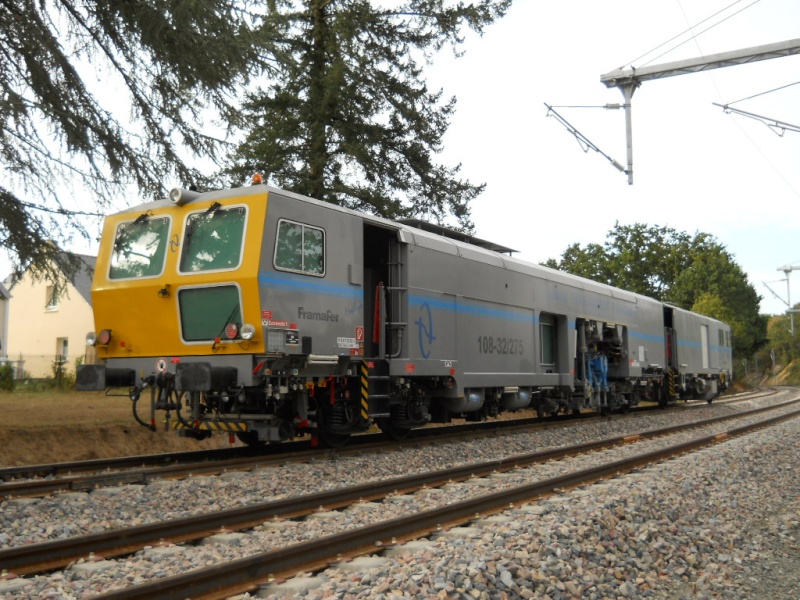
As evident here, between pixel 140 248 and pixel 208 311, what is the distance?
1626 millimetres

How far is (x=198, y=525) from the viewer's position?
627cm

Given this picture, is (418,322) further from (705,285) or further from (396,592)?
(705,285)

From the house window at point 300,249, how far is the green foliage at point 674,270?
49.5 metres

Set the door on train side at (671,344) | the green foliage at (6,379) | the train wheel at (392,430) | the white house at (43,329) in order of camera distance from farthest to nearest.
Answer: the white house at (43,329), the door on train side at (671,344), the green foliage at (6,379), the train wheel at (392,430)

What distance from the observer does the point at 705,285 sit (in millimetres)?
58469

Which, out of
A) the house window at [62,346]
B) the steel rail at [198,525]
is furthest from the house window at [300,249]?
the house window at [62,346]

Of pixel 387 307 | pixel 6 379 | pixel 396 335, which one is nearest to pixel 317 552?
pixel 396 335

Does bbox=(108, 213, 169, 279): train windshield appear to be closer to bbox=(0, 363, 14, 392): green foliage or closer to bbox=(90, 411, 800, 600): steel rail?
bbox=(90, 411, 800, 600): steel rail

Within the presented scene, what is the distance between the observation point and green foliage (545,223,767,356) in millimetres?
58438

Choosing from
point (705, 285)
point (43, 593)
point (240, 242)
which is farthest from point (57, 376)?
point (705, 285)

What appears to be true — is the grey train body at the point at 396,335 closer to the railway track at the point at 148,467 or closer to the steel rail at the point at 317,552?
the railway track at the point at 148,467

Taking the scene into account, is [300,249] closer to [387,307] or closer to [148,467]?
[387,307]

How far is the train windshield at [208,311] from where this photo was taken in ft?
31.5

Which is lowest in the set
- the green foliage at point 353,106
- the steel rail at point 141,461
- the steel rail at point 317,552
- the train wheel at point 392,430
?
the steel rail at point 317,552
